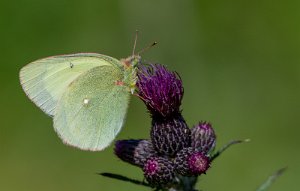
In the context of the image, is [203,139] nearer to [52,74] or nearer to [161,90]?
[161,90]

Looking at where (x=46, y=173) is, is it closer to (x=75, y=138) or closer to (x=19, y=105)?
(x=19, y=105)

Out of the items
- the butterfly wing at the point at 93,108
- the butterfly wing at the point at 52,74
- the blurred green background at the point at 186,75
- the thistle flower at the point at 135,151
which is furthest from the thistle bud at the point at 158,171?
the blurred green background at the point at 186,75

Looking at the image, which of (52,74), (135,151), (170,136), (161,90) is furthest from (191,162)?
(52,74)

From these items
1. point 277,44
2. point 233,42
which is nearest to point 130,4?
point 233,42

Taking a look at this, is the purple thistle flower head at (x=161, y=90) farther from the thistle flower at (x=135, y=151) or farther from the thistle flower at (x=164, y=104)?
the thistle flower at (x=135, y=151)

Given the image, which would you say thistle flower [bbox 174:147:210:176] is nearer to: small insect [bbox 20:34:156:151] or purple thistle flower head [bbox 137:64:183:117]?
purple thistle flower head [bbox 137:64:183:117]
